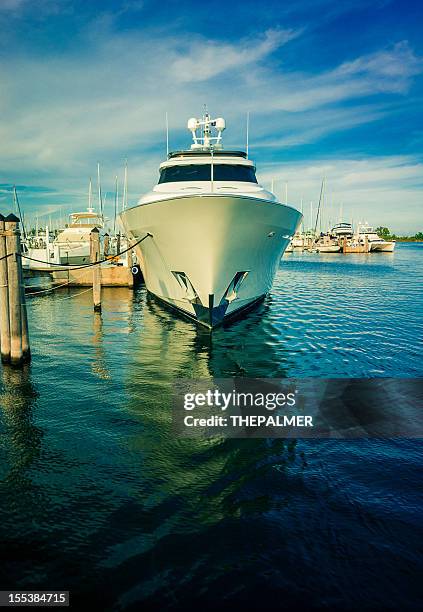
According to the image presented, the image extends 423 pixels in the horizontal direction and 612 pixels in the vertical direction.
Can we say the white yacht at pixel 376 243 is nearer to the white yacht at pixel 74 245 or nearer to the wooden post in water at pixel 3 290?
the white yacht at pixel 74 245

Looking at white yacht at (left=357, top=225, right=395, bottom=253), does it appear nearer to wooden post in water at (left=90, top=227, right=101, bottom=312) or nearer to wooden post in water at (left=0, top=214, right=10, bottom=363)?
wooden post in water at (left=90, top=227, right=101, bottom=312)

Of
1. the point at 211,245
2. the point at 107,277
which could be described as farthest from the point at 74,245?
the point at 211,245

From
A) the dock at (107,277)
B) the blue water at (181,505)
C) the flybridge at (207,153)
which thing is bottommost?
the blue water at (181,505)

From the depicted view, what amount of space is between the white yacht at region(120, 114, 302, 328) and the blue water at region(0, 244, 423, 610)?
9.44 ft

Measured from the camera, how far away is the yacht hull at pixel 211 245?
9.77m

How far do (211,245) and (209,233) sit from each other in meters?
0.30

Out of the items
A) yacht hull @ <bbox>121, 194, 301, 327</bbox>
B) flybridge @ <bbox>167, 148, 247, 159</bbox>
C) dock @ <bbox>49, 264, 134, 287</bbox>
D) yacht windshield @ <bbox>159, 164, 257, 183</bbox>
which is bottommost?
dock @ <bbox>49, 264, 134, 287</bbox>

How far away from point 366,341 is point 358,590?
897 centimetres

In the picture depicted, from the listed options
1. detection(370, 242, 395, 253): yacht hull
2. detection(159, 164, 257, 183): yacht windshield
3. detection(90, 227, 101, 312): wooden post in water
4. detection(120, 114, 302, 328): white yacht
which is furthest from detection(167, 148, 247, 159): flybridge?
detection(370, 242, 395, 253): yacht hull

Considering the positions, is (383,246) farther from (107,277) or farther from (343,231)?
(107,277)

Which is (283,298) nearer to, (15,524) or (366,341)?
(366,341)

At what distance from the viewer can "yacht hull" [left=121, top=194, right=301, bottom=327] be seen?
977 centimetres

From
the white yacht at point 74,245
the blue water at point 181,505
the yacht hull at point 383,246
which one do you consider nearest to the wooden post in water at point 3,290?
the blue water at point 181,505

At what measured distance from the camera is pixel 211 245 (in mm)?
9961
